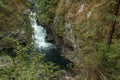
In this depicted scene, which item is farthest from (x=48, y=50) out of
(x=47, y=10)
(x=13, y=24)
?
(x=47, y=10)

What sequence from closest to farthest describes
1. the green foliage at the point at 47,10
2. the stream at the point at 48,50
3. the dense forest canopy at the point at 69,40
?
1. the dense forest canopy at the point at 69,40
2. the stream at the point at 48,50
3. the green foliage at the point at 47,10

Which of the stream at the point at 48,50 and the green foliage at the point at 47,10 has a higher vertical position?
the green foliage at the point at 47,10

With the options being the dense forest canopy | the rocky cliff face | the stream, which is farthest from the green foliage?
the rocky cliff face

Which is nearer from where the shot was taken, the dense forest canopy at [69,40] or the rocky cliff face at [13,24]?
the dense forest canopy at [69,40]

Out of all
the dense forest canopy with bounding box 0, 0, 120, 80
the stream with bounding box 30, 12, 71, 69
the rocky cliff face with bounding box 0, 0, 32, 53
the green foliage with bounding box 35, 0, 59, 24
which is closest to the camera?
the dense forest canopy with bounding box 0, 0, 120, 80

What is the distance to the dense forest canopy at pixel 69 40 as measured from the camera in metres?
9.48

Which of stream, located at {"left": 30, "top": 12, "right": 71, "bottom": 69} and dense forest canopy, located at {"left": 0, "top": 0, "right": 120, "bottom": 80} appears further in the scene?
stream, located at {"left": 30, "top": 12, "right": 71, "bottom": 69}

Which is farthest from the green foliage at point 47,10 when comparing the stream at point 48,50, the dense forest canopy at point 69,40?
the stream at point 48,50

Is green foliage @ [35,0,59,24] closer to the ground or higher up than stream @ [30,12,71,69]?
higher up

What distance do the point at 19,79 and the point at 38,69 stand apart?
42.1 inches

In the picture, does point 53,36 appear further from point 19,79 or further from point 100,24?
point 19,79

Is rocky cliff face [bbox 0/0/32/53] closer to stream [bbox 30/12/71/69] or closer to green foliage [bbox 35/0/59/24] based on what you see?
stream [bbox 30/12/71/69]

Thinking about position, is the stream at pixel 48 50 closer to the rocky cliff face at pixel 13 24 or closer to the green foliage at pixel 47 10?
the rocky cliff face at pixel 13 24

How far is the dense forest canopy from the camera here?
948 centimetres
